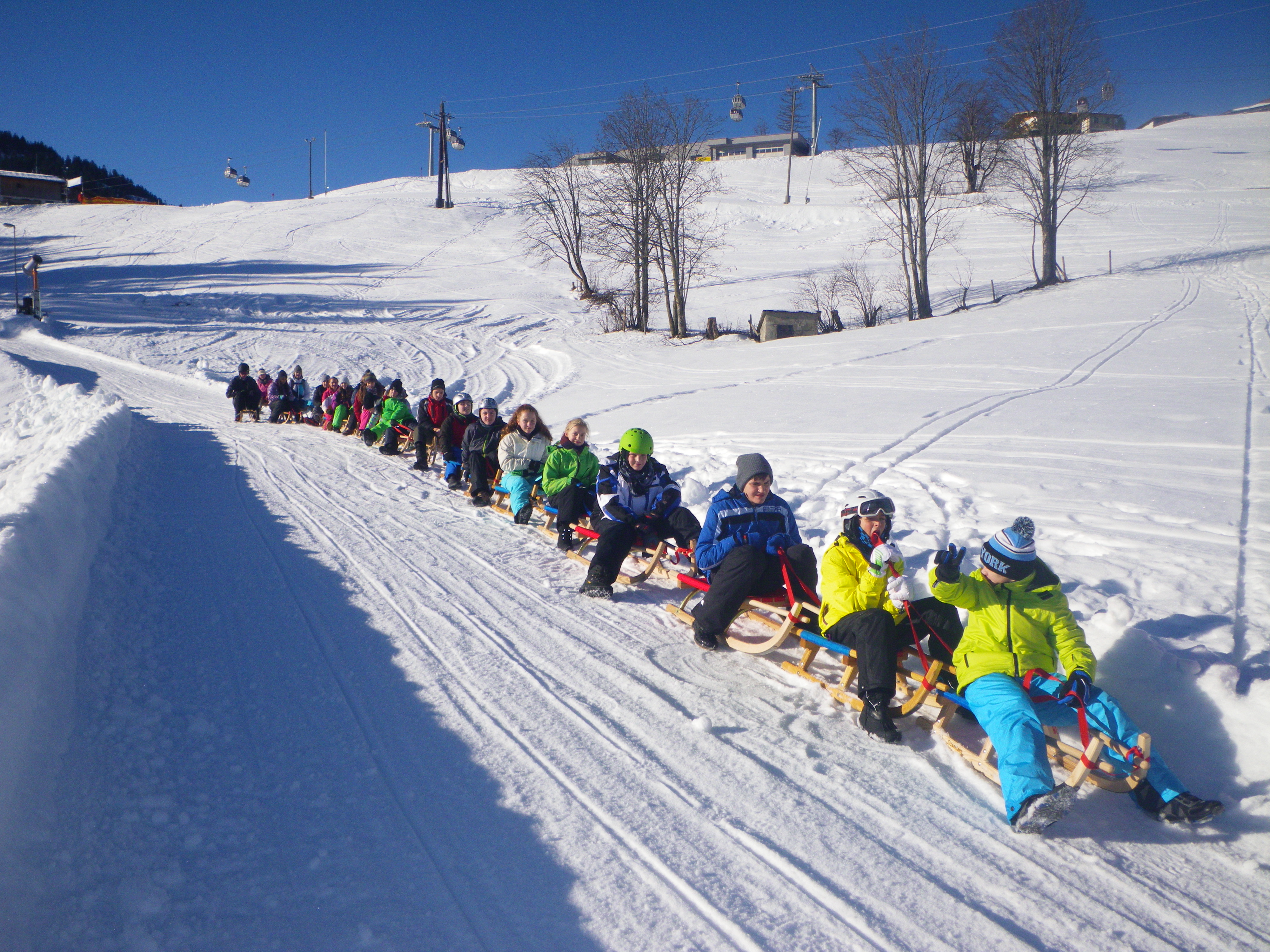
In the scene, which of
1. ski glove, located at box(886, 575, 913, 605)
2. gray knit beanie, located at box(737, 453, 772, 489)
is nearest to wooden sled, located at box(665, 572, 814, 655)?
ski glove, located at box(886, 575, 913, 605)

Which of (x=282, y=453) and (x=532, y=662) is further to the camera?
(x=282, y=453)

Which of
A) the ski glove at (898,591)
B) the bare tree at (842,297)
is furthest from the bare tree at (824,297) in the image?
the ski glove at (898,591)

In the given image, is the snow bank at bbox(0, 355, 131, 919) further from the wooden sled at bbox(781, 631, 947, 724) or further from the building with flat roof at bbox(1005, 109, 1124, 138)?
the building with flat roof at bbox(1005, 109, 1124, 138)

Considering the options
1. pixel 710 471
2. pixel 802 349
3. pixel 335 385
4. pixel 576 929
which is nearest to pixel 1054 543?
pixel 710 471

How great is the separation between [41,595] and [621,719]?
3017mm

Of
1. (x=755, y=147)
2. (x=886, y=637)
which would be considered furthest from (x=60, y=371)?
(x=755, y=147)

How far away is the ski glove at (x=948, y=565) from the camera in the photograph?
10.9 feet

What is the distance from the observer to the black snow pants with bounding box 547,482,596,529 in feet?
20.8

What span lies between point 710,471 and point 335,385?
827cm

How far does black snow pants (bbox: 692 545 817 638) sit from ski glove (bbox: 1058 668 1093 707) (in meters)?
1.51

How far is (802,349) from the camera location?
62.8 ft

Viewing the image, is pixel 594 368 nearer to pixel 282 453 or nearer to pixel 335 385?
pixel 335 385

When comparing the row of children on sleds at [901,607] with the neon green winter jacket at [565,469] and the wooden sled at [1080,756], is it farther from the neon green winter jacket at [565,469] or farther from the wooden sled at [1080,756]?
the neon green winter jacket at [565,469]

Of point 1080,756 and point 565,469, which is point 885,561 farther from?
point 565,469
